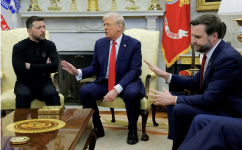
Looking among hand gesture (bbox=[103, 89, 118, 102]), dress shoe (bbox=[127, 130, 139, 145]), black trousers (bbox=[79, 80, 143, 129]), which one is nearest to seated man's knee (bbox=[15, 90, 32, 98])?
black trousers (bbox=[79, 80, 143, 129])

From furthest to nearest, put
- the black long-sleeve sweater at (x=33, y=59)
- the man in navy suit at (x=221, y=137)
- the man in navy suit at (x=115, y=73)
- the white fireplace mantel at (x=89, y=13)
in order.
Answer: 1. the white fireplace mantel at (x=89, y=13)
2. the black long-sleeve sweater at (x=33, y=59)
3. the man in navy suit at (x=115, y=73)
4. the man in navy suit at (x=221, y=137)

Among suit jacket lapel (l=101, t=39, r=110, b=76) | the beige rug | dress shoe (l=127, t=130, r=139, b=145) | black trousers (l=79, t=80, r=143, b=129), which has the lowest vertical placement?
the beige rug

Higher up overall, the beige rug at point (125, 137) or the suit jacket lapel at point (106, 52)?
the suit jacket lapel at point (106, 52)

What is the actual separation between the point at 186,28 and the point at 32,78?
89.2 inches

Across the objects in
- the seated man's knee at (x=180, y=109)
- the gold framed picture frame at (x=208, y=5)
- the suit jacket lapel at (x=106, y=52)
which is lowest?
the seated man's knee at (x=180, y=109)

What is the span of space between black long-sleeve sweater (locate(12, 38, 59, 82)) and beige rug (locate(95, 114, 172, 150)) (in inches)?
36.4

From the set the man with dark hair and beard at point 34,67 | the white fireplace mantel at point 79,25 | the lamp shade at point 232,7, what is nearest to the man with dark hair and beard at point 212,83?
the lamp shade at point 232,7

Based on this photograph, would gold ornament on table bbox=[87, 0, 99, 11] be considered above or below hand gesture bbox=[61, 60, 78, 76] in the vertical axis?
above

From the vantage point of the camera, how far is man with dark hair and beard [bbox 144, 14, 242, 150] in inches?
76.2

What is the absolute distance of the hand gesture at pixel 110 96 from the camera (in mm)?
2754

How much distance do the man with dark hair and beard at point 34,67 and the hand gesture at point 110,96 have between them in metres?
0.50

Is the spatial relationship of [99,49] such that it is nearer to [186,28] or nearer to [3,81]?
[3,81]

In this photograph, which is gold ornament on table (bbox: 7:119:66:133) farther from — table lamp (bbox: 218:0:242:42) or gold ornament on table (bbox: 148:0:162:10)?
gold ornament on table (bbox: 148:0:162:10)

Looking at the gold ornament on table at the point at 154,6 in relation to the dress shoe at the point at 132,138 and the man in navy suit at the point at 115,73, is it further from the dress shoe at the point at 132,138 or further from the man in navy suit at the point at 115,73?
the dress shoe at the point at 132,138
